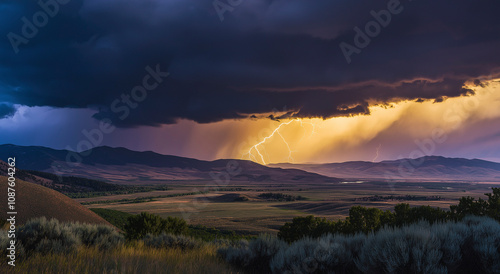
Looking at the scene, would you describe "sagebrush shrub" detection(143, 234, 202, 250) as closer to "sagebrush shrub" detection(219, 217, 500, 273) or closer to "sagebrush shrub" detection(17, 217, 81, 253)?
"sagebrush shrub" detection(17, 217, 81, 253)

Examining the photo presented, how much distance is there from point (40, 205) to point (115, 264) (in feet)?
54.7

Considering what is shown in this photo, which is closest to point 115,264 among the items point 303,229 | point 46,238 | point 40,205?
point 46,238

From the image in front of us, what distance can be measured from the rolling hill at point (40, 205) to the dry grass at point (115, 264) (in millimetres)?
13128

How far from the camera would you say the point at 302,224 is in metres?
21.5

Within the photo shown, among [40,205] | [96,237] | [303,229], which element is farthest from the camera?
[40,205]

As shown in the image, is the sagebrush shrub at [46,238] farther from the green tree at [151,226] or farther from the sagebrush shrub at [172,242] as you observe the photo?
the green tree at [151,226]

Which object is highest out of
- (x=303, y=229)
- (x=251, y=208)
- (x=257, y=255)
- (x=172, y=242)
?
(x=257, y=255)

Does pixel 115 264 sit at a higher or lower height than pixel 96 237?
higher

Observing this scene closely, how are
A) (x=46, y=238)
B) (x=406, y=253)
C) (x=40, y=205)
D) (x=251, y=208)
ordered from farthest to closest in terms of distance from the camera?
(x=251, y=208) → (x=40, y=205) → (x=46, y=238) → (x=406, y=253)

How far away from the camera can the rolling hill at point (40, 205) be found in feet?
68.2

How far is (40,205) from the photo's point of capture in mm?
21969

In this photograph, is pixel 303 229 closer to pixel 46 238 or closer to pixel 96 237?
pixel 96 237

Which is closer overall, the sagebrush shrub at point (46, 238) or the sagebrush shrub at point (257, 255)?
the sagebrush shrub at point (46, 238)

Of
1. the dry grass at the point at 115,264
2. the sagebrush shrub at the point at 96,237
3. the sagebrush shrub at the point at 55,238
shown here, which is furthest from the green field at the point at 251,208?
the dry grass at the point at 115,264
